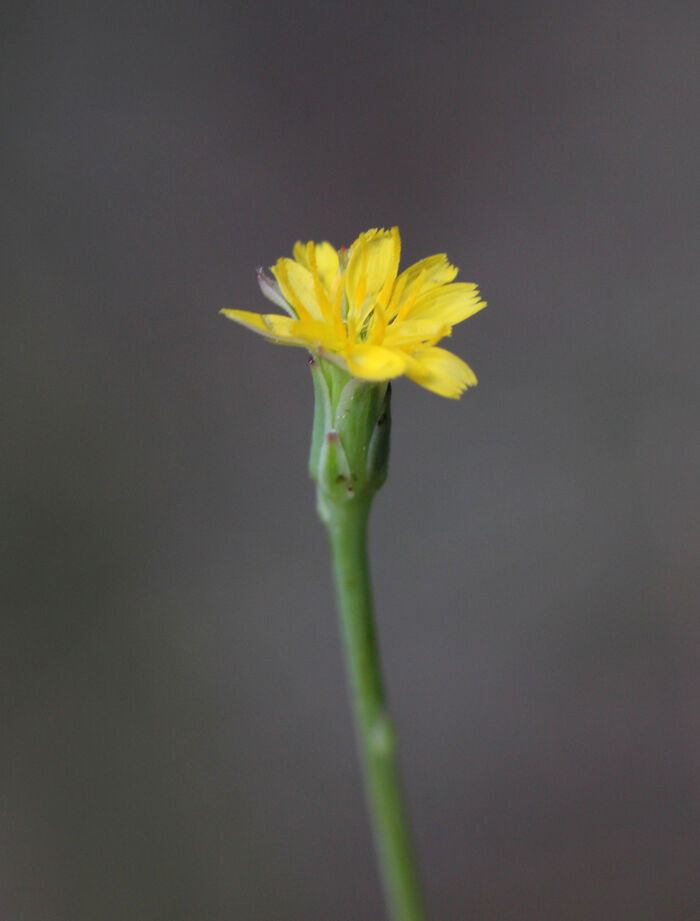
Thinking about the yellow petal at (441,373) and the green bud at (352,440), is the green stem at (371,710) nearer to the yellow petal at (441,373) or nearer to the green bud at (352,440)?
the green bud at (352,440)

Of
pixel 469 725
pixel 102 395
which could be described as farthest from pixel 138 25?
pixel 469 725

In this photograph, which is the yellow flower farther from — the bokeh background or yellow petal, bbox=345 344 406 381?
the bokeh background

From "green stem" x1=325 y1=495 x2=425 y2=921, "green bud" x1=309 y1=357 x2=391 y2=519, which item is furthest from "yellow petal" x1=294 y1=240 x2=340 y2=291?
"green stem" x1=325 y1=495 x2=425 y2=921

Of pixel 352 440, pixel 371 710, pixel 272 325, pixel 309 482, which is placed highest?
pixel 309 482

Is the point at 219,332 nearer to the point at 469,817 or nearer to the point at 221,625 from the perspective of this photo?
the point at 221,625

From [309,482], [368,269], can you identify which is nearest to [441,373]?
[368,269]

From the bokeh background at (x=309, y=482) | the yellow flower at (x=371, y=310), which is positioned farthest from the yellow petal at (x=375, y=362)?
the bokeh background at (x=309, y=482)

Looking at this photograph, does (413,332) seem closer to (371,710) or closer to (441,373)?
(441,373)
